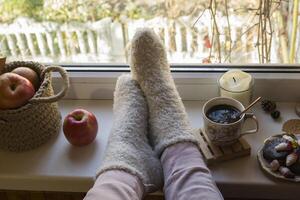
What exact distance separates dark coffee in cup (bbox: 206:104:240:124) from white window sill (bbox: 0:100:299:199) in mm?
93

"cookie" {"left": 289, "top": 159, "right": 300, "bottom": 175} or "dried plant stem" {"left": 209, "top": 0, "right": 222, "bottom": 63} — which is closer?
"cookie" {"left": 289, "top": 159, "right": 300, "bottom": 175}

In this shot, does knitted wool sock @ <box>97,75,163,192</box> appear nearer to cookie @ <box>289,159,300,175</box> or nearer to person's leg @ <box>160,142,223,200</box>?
person's leg @ <box>160,142,223,200</box>

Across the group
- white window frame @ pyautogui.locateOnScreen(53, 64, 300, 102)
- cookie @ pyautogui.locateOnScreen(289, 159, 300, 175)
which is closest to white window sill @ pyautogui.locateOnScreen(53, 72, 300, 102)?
white window frame @ pyautogui.locateOnScreen(53, 64, 300, 102)

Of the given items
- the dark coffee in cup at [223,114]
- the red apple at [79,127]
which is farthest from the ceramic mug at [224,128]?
the red apple at [79,127]

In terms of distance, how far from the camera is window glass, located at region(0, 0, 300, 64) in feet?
3.13

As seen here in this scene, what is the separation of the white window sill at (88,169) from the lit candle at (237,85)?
0.08m

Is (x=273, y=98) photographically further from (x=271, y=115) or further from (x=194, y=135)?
(x=194, y=135)

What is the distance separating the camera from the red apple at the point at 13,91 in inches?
31.3

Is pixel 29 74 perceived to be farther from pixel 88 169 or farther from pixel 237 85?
pixel 237 85

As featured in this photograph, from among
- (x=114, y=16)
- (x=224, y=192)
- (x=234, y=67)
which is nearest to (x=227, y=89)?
(x=234, y=67)

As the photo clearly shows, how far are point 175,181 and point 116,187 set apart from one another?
0.36ft

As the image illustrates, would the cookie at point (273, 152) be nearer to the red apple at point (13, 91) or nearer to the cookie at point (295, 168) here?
the cookie at point (295, 168)

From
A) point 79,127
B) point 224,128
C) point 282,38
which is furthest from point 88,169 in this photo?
point 282,38

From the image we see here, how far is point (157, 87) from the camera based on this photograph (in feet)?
2.90
